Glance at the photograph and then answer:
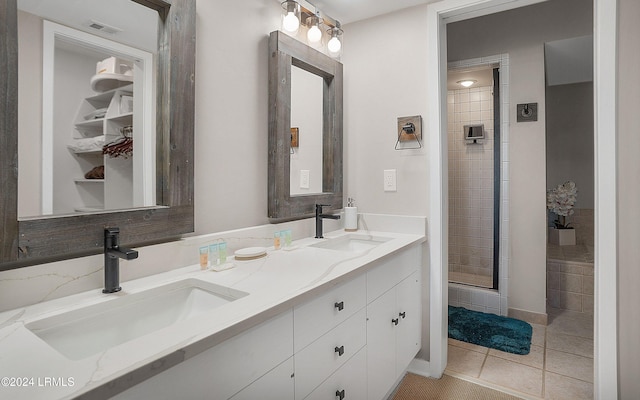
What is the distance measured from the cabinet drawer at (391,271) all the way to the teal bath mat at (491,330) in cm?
95

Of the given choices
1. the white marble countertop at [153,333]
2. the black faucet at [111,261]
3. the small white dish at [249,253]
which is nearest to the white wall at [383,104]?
the white marble countertop at [153,333]

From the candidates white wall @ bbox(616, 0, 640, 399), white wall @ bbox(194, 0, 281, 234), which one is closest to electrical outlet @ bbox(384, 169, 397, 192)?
white wall @ bbox(194, 0, 281, 234)

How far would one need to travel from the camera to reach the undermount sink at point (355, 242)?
199 cm

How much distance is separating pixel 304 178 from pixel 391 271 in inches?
27.8

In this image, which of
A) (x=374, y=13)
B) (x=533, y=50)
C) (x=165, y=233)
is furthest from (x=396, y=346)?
(x=533, y=50)

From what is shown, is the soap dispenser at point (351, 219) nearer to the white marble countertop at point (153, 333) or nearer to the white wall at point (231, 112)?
the white wall at point (231, 112)

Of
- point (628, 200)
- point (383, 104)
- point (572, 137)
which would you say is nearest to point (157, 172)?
point (383, 104)

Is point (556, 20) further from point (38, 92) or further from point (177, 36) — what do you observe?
point (38, 92)

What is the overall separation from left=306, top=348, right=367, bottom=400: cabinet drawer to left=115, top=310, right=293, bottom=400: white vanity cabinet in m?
0.21

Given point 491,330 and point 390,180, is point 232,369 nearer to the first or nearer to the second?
point 390,180

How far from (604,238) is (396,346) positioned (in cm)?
108

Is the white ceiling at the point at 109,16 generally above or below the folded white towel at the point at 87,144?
above

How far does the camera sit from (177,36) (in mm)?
1265

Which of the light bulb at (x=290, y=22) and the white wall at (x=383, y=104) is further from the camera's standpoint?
the white wall at (x=383, y=104)
